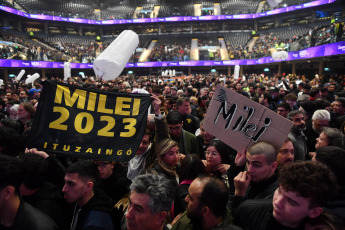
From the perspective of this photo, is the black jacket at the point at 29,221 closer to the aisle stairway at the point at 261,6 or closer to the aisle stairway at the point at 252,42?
the aisle stairway at the point at 252,42

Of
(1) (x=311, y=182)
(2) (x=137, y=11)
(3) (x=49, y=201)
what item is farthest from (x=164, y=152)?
(2) (x=137, y=11)

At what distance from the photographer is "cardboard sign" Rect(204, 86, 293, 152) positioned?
2580 mm

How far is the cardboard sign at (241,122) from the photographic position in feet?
8.46

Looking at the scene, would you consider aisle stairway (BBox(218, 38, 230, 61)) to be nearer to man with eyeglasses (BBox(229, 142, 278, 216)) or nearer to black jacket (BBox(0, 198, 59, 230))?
man with eyeglasses (BBox(229, 142, 278, 216))

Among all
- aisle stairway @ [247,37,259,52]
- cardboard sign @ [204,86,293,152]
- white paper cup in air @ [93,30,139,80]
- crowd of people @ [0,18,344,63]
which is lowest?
cardboard sign @ [204,86,293,152]

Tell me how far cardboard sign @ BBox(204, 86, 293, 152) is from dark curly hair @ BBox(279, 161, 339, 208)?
35.1 inches

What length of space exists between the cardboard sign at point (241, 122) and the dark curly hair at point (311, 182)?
2.93ft

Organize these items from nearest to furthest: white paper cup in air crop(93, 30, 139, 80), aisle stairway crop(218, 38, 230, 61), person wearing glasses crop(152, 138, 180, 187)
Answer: person wearing glasses crop(152, 138, 180, 187) → white paper cup in air crop(93, 30, 139, 80) → aisle stairway crop(218, 38, 230, 61)

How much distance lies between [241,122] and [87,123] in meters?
1.58

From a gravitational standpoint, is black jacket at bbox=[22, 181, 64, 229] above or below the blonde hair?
below

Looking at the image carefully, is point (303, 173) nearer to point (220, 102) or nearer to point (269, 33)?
point (220, 102)

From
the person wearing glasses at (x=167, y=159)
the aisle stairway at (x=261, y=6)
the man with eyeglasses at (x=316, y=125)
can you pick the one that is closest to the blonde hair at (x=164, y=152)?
the person wearing glasses at (x=167, y=159)

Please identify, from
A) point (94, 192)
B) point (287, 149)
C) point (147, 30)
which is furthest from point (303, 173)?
point (147, 30)

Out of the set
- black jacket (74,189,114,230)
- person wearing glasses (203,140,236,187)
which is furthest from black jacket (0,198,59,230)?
person wearing glasses (203,140,236,187)
